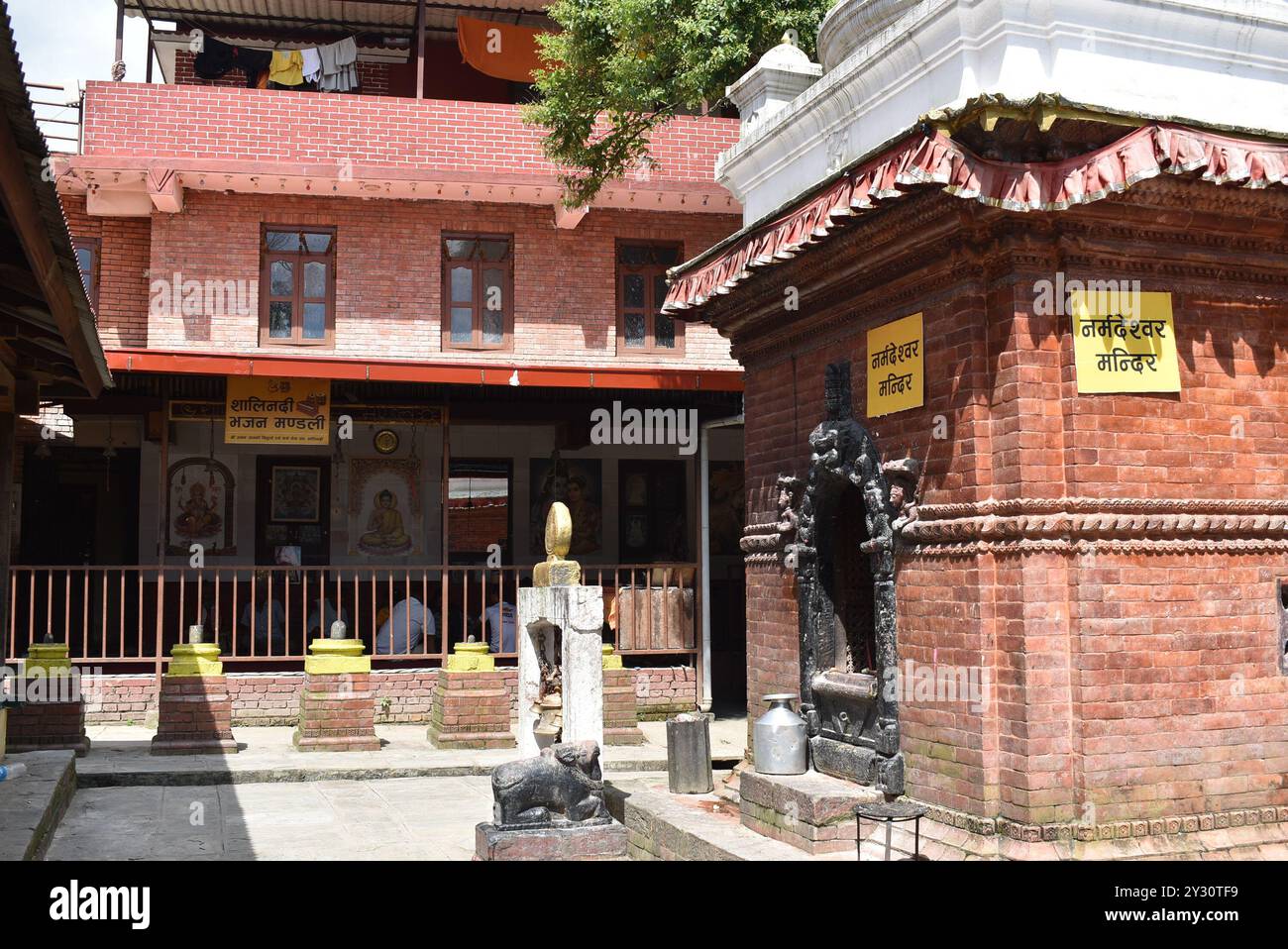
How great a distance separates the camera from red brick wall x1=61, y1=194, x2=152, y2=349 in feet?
59.8

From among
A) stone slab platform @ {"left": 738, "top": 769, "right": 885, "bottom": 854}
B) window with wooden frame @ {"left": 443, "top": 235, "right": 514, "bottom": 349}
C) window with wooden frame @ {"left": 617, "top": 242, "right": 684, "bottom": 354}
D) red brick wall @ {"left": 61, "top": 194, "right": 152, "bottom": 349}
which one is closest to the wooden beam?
stone slab platform @ {"left": 738, "top": 769, "right": 885, "bottom": 854}

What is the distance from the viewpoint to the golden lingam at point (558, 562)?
380 inches

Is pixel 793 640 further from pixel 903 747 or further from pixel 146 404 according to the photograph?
pixel 146 404

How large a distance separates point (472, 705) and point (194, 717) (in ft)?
9.75

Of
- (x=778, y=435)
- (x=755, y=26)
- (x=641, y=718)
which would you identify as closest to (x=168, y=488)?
(x=641, y=718)

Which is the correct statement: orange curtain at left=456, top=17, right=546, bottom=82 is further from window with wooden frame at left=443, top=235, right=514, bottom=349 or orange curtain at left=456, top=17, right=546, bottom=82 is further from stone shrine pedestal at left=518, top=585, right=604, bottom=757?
stone shrine pedestal at left=518, top=585, right=604, bottom=757

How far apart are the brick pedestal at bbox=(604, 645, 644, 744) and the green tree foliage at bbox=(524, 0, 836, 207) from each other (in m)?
6.69

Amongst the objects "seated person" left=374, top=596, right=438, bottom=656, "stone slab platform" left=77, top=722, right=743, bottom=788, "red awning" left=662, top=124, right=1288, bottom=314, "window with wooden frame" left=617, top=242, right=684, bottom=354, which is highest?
"window with wooden frame" left=617, top=242, right=684, bottom=354

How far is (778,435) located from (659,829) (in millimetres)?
2945

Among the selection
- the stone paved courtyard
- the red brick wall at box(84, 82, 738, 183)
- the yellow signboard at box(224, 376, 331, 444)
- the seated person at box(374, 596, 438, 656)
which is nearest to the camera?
the stone paved courtyard

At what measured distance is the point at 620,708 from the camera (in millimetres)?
14578

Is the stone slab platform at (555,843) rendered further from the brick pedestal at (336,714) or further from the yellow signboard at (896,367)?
the brick pedestal at (336,714)

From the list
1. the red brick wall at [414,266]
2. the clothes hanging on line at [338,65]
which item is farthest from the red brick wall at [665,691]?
the clothes hanging on line at [338,65]

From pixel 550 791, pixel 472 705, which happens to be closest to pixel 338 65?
pixel 472 705
